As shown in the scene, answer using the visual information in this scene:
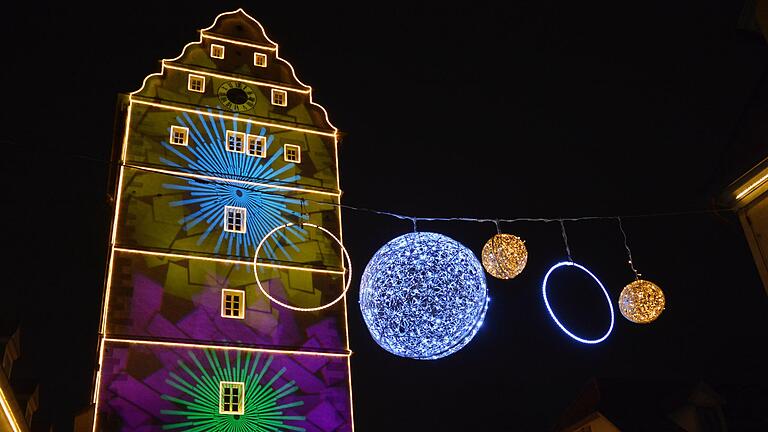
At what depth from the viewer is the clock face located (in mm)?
20812

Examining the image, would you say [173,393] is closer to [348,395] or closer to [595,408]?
[348,395]

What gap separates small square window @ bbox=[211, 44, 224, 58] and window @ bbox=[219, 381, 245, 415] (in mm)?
9632

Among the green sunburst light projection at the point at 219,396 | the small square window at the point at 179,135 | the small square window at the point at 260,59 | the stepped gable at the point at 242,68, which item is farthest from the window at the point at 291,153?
the green sunburst light projection at the point at 219,396

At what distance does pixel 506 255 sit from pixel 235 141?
11.0 m

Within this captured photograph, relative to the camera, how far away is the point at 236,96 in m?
→ 21.1

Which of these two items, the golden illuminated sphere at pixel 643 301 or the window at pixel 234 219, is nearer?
the golden illuminated sphere at pixel 643 301

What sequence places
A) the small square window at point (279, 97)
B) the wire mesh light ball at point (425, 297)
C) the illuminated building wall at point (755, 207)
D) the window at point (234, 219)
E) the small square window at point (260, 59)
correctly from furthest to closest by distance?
the small square window at point (260, 59) < the small square window at point (279, 97) < the window at point (234, 219) < the illuminated building wall at point (755, 207) < the wire mesh light ball at point (425, 297)

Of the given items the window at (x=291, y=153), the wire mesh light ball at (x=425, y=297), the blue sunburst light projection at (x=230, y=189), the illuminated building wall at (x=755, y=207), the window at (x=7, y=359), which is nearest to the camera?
the wire mesh light ball at (x=425, y=297)

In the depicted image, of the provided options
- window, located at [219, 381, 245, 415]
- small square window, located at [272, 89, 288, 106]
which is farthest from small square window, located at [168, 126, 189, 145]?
window, located at [219, 381, 245, 415]

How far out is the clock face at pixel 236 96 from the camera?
68.3 feet

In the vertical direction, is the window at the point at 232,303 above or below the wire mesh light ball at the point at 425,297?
above

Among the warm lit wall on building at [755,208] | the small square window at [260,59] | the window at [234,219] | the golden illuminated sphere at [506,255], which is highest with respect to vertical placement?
the small square window at [260,59]

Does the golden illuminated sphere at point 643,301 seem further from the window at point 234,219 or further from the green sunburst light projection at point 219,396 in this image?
the window at point 234,219

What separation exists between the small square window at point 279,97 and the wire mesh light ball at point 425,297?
456 inches
